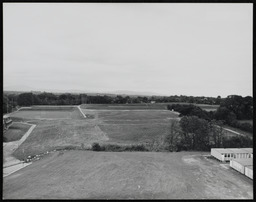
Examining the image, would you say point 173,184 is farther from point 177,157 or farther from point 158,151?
point 158,151

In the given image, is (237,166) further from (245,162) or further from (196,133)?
(196,133)


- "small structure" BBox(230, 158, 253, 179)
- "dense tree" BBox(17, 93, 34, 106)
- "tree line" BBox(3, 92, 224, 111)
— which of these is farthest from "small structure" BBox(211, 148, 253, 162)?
"dense tree" BBox(17, 93, 34, 106)

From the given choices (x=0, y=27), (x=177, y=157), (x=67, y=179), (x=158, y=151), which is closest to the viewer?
(x=0, y=27)

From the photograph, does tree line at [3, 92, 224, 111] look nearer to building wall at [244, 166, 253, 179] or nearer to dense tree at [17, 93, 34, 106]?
dense tree at [17, 93, 34, 106]

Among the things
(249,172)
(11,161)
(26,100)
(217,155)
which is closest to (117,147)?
(217,155)

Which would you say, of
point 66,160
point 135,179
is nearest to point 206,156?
point 135,179

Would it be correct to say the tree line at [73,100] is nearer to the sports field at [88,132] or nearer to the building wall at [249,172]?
the sports field at [88,132]

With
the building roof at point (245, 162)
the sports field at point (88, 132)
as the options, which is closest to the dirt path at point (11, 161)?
the sports field at point (88, 132)
